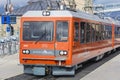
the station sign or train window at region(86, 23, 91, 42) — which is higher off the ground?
the station sign

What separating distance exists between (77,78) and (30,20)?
3.01 metres

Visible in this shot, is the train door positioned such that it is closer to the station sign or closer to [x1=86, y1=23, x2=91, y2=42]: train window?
[x1=86, y1=23, x2=91, y2=42]: train window

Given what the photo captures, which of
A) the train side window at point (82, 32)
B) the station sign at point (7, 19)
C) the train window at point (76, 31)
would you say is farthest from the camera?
the station sign at point (7, 19)

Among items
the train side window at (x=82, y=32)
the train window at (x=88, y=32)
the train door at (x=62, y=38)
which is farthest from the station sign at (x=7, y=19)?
the train door at (x=62, y=38)

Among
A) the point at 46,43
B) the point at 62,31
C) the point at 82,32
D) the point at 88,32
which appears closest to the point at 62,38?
the point at 62,31

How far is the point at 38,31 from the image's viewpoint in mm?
15859

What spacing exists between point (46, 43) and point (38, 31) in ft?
2.02

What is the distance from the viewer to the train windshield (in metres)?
15.7

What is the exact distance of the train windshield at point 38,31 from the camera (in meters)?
15.7

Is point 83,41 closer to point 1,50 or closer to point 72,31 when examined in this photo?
point 72,31

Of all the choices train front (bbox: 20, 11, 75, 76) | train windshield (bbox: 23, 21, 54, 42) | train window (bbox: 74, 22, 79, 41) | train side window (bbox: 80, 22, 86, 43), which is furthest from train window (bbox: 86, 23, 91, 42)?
train windshield (bbox: 23, 21, 54, 42)

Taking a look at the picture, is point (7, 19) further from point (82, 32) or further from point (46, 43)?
point (46, 43)

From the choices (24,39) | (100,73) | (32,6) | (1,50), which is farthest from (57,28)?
(32,6)

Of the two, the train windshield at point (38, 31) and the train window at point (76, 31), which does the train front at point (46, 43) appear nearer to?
the train windshield at point (38, 31)
